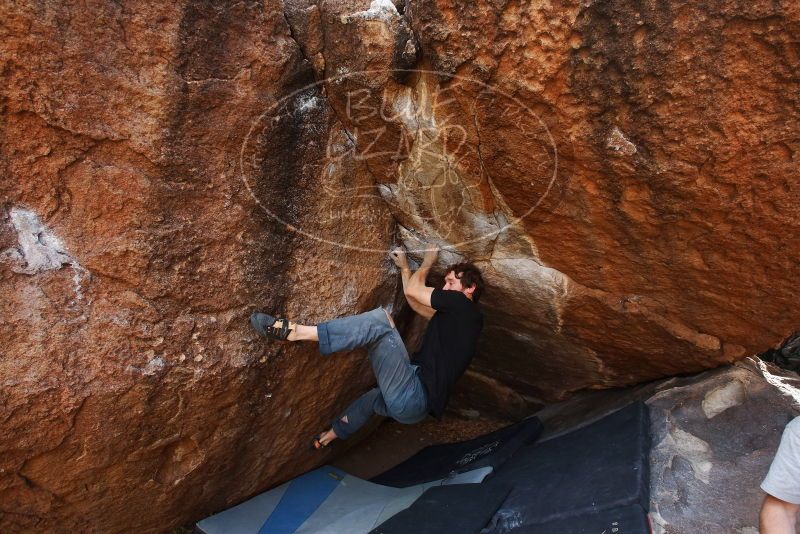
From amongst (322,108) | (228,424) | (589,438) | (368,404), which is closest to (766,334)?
(589,438)

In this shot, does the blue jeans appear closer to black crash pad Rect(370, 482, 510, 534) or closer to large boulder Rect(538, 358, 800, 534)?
black crash pad Rect(370, 482, 510, 534)

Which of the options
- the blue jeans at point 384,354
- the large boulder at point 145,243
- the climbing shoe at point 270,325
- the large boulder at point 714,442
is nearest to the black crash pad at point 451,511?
the blue jeans at point 384,354

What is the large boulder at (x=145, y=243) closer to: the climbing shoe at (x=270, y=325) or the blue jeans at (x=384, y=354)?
the climbing shoe at (x=270, y=325)

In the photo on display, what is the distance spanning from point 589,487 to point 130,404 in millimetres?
1818

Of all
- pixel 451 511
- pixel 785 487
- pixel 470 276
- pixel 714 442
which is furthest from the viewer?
pixel 470 276

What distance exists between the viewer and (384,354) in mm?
2561

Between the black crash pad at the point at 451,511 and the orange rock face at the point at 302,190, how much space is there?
2.45ft

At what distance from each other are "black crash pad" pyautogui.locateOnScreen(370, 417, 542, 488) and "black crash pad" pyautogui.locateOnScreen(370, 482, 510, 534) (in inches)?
10.5

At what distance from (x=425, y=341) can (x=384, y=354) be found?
0.28 meters

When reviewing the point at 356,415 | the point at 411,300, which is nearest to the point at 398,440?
the point at 356,415

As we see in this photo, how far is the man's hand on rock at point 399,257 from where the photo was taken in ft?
9.15

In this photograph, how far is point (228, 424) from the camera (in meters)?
2.49

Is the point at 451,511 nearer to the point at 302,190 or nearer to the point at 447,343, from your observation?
the point at 447,343

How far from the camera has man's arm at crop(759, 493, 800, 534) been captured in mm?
1771
